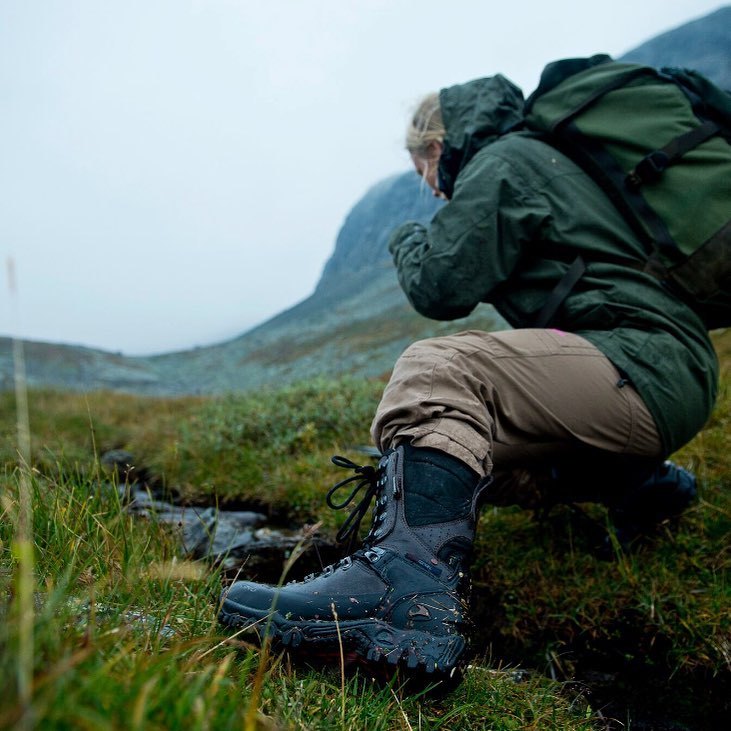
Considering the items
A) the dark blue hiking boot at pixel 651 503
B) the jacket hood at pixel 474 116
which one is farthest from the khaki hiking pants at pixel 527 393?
the jacket hood at pixel 474 116

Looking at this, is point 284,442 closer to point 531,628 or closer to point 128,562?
point 531,628

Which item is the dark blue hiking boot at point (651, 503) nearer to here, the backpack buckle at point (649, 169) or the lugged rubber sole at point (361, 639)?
the backpack buckle at point (649, 169)

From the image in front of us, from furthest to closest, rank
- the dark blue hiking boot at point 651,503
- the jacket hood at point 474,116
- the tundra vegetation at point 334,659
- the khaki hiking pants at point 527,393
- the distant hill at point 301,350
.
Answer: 1. the distant hill at point 301,350
2. the jacket hood at point 474,116
3. the dark blue hiking boot at point 651,503
4. the khaki hiking pants at point 527,393
5. the tundra vegetation at point 334,659

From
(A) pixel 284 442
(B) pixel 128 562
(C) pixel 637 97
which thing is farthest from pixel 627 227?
(A) pixel 284 442

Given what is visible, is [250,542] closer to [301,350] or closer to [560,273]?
[560,273]

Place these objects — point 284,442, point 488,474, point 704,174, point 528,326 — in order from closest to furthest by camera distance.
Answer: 1. point 488,474
2. point 704,174
3. point 528,326
4. point 284,442

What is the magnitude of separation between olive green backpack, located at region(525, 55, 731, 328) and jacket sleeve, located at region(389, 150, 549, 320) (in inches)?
13.0

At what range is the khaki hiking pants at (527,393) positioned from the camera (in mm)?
2559

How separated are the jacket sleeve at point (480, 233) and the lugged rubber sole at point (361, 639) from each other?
1.82 m

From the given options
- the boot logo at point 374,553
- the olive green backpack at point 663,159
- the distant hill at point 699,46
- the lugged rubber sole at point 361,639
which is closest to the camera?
the lugged rubber sole at point 361,639

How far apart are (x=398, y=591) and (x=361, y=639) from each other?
20 centimetres

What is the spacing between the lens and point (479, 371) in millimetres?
2719

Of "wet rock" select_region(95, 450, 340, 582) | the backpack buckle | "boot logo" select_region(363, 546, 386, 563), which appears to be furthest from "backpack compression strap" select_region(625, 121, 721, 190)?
"wet rock" select_region(95, 450, 340, 582)

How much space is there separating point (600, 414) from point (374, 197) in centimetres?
16791
